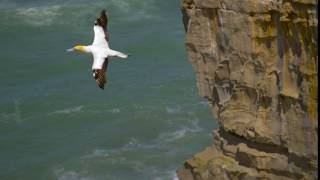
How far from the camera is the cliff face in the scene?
17.3 metres

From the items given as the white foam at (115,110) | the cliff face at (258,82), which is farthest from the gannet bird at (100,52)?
the white foam at (115,110)

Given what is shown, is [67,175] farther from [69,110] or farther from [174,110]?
[69,110]

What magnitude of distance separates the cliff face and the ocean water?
25.7ft

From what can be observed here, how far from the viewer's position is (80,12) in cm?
4478

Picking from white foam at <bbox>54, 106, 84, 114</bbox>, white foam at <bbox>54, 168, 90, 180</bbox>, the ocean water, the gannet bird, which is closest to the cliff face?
the gannet bird

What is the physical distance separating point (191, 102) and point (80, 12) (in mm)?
13080

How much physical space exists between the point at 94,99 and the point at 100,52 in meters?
15.5

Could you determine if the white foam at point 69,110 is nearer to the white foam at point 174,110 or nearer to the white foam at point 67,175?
the white foam at point 174,110

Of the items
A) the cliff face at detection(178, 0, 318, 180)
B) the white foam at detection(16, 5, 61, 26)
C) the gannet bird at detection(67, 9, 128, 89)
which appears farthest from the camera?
the white foam at detection(16, 5, 61, 26)

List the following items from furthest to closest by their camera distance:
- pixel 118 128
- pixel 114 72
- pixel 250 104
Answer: pixel 114 72, pixel 118 128, pixel 250 104

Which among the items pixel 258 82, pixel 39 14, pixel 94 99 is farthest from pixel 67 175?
pixel 39 14

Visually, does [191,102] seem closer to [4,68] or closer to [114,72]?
[114,72]

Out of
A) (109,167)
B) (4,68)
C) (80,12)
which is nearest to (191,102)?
(109,167)

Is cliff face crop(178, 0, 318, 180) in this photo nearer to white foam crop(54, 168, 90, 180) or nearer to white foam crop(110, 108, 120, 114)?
white foam crop(54, 168, 90, 180)
